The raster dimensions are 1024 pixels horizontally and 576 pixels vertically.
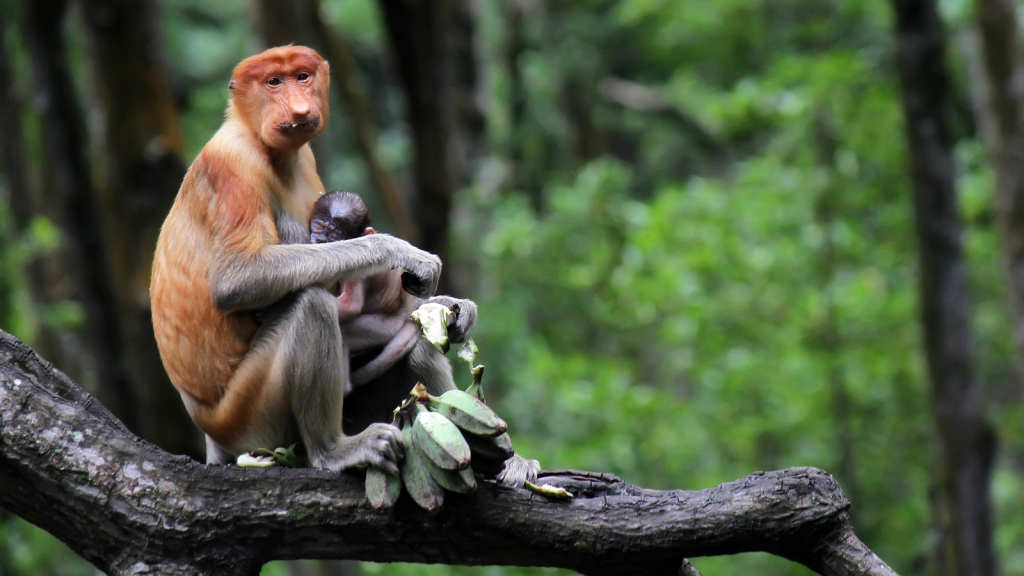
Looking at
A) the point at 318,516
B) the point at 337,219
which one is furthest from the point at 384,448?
the point at 337,219

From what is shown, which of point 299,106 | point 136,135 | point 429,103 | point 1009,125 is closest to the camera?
point 299,106

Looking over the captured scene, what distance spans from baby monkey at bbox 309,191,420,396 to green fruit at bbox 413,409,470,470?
2.28ft

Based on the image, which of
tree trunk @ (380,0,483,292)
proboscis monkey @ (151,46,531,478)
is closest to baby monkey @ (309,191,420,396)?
proboscis monkey @ (151,46,531,478)

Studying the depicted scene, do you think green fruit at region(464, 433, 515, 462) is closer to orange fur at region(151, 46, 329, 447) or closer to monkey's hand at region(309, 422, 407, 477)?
monkey's hand at region(309, 422, 407, 477)

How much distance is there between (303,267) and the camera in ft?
12.0

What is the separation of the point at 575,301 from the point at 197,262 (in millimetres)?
10301

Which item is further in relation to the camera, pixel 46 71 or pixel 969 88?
pixel 969 88

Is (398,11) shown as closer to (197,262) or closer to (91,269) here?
(91,269)

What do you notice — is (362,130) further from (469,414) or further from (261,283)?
(469,414)

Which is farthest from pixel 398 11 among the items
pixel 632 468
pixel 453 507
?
pixel 453 507

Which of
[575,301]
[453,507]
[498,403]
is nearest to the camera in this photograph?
[453,507]

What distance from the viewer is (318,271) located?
12.1 feet

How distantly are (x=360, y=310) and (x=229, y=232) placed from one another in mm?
632

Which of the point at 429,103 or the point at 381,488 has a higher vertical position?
the point at 429,103
